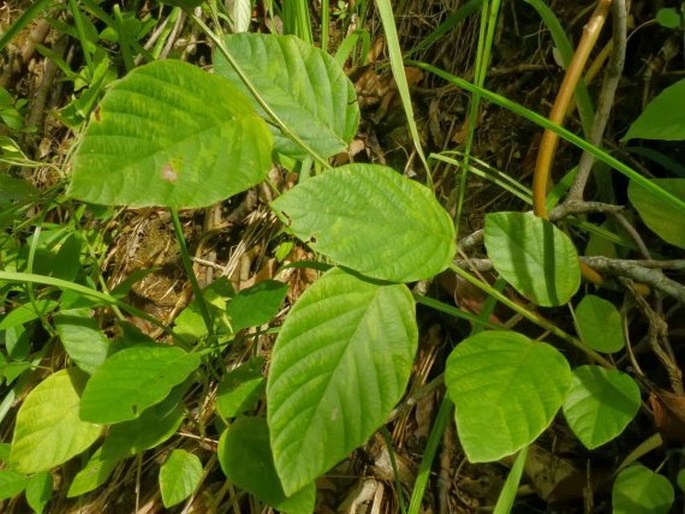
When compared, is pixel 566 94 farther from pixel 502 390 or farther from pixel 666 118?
pixel 502 390

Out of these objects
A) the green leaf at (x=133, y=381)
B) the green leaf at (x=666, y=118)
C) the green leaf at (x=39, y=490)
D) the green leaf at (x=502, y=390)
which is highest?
the green leaf at (x=666, y=118)

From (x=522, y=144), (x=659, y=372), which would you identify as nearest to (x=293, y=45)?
(x=522, y=144)

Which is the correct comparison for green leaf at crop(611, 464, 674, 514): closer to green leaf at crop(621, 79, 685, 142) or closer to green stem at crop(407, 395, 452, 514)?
green stem at crop(407, 395, 452, 514)

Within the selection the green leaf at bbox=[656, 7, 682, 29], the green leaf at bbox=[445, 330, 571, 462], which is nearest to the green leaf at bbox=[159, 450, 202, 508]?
the green leaf at bbox=[445, 330, 571, 462]

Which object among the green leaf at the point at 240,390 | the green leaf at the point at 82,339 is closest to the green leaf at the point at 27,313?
the green leaf at the point at 82,339

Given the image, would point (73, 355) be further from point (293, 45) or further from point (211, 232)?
point (293, 45)

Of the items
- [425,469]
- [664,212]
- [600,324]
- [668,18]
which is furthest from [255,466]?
[668,18]

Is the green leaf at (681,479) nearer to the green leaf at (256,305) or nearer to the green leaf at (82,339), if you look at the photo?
the green leaf at (256,305)
